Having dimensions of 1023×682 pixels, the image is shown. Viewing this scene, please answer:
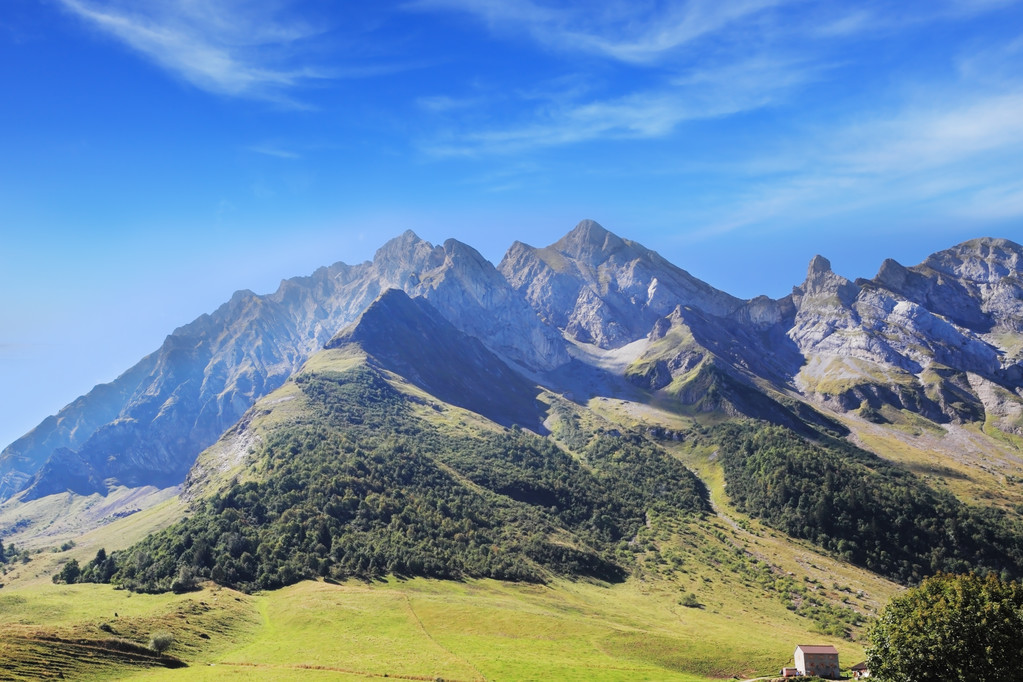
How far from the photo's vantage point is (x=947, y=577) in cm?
10562

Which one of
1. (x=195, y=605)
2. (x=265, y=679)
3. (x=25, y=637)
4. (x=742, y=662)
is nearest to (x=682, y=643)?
(x=742, y=662)

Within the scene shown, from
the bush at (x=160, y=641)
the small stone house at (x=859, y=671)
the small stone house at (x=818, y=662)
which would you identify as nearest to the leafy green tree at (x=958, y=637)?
the small stone house at (x=859, y=671)

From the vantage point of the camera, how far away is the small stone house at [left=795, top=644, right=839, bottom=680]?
132875mm

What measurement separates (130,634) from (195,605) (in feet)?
118

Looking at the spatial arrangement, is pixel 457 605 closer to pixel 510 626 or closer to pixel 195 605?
pixel 510 626

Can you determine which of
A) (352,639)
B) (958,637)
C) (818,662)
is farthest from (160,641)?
(958,637)

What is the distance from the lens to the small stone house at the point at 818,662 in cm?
13288

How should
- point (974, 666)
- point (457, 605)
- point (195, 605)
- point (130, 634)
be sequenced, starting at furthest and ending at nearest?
1. point (457, 605)
2. point (195, 605)
3. point (130, 634)
4. point (974, 666)

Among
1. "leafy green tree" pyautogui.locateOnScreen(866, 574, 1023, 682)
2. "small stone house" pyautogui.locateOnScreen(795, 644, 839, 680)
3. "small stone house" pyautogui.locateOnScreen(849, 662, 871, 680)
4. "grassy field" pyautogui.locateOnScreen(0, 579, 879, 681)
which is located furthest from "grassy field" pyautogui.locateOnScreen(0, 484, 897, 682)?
"leafy green tree" pyautogui.locateOnScreen(866, 574, 1023, 682)

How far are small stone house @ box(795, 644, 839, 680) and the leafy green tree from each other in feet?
114

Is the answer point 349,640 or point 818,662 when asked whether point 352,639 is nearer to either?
point 349,640

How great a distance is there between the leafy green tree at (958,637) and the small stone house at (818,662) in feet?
114

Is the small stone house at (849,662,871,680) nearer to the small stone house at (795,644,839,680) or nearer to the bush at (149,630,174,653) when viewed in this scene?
the small stone house at (795,644,839,680)

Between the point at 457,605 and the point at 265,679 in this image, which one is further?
the point at 457,605
